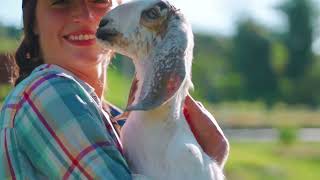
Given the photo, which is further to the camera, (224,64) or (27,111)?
(224,64)

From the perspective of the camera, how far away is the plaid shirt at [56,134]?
2.95 metres

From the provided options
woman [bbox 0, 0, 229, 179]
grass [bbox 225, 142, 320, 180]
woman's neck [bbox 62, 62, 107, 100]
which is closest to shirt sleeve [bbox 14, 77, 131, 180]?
woman [bbox 0, 0, 229, 179]

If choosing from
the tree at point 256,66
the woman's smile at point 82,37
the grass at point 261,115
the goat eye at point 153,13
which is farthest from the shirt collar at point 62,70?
the tree at point 256,66

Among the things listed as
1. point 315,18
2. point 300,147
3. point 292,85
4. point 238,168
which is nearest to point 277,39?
point 315,18

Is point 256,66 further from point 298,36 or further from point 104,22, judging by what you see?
point 104,22

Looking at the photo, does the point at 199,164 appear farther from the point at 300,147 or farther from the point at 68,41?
the point at 300,147

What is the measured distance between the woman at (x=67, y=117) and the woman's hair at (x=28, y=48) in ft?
0.18

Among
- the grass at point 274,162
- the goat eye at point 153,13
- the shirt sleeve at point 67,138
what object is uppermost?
the goat eye at point 153,13

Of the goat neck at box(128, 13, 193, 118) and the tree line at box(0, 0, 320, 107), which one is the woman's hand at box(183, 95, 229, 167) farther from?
the tree line at box(0, 0, 320, 107)

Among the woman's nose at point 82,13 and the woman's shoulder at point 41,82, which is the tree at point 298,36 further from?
the woman's shoulder at point 41,82

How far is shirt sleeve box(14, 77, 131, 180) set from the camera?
9.67ft

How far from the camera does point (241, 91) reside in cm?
5184

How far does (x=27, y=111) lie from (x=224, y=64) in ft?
179

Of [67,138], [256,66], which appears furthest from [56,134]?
[256,66]
